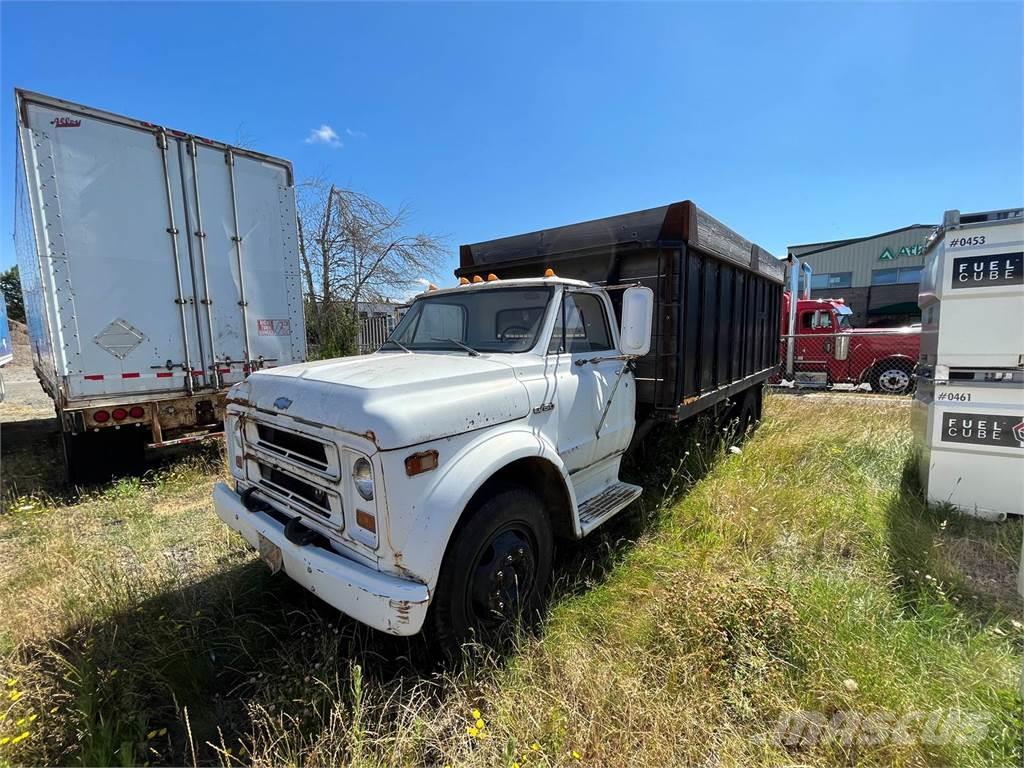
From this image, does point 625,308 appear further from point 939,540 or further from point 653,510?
point 939,540

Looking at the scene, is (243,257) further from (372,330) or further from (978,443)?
(372,330)

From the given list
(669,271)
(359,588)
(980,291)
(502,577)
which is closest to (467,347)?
(502,577)

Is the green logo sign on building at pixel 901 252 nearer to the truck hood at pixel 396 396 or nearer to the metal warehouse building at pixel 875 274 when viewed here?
the metal warehouse building at pixel 875 274

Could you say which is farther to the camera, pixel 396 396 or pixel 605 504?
pixel 605 504

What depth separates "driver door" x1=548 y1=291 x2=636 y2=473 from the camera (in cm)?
299

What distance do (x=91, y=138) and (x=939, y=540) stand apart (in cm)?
846

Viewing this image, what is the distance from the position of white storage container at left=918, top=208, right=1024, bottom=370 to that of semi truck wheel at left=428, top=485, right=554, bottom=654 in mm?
3918

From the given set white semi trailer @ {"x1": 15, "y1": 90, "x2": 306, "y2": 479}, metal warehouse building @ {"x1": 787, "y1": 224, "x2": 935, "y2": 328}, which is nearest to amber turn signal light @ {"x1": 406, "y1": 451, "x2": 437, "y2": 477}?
white semi trailer @ {"x1": 15, "y1": 90, "x2": 306, "y2": 479}

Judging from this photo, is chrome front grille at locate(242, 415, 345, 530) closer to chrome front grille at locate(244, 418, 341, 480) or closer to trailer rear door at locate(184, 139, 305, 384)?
chrome front grille at locate(244, 418, 341, 480)

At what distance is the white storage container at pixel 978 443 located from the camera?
12.0 ft

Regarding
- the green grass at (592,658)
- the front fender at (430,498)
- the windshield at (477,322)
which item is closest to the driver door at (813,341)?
the green grass at (592,658)

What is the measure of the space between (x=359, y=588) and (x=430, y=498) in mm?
461

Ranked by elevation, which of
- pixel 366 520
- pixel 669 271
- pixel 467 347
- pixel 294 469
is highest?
pixel 669 271

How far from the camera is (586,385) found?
3.18 metres
